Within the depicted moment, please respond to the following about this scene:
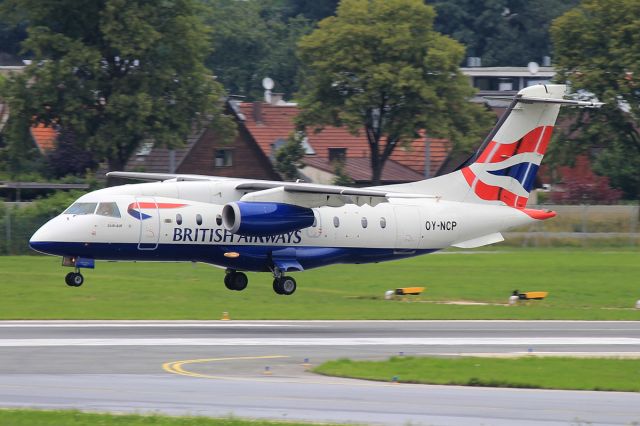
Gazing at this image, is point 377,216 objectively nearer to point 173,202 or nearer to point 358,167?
point 173,202

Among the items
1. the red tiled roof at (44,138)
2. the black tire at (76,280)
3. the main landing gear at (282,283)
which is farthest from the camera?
the red tiled roof at (44,138)

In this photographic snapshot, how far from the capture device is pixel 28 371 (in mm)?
21469

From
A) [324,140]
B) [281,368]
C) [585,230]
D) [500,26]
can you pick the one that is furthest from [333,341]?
[500,26]

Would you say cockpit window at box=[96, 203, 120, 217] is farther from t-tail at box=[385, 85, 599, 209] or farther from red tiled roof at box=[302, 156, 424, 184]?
red tiled roof at box=[302, 156, 424, 184]

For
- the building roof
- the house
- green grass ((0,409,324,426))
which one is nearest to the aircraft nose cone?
green grass ((0,409,324,426))

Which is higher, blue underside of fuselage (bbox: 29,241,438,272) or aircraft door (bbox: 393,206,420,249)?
aircraft door (bbox: 393,206,420,249)

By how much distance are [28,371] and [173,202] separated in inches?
511

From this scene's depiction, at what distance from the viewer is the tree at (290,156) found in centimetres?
7119

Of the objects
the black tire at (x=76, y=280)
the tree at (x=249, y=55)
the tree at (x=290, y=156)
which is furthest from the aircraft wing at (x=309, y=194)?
the tree at (x=249, y=55)

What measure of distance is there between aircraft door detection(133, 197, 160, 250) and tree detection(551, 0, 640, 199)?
37633mm

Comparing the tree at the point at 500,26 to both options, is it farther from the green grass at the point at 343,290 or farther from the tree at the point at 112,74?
the green grass at the point at 343,290

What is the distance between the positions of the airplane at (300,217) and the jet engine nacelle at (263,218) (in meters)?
0.04

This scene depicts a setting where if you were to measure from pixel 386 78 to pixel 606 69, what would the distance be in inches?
480

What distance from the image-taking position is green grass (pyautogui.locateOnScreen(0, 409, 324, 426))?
53.0 ft
